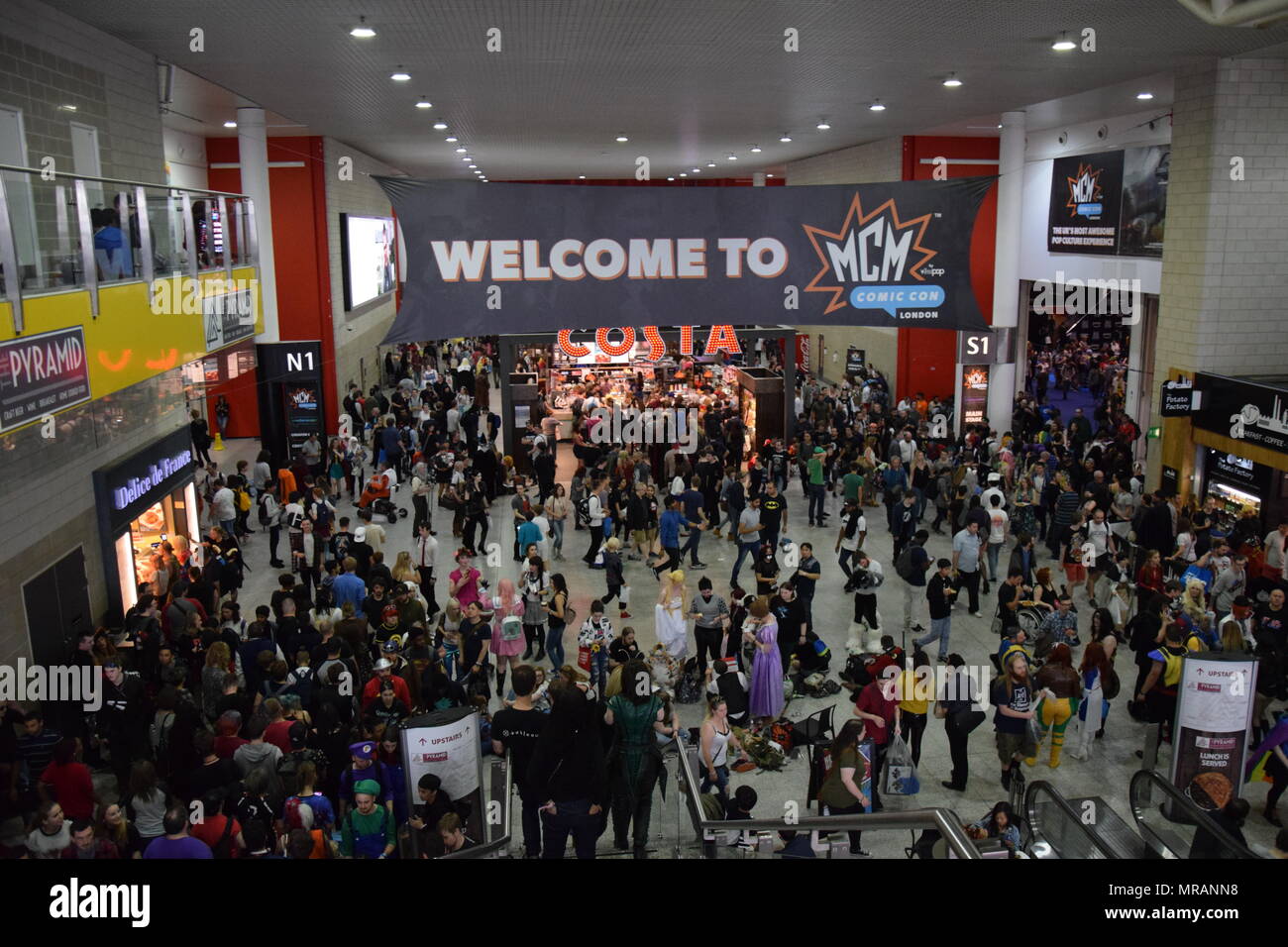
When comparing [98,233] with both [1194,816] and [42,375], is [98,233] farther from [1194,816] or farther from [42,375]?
[1194,816]

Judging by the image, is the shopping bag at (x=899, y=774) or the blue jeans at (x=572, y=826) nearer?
the blue jeans at (x=572, y=826)

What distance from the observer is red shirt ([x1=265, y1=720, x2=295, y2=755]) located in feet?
27.1

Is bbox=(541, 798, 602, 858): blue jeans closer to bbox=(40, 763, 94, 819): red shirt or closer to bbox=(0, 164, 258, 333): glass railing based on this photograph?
bbox=(40, 763, 94, 819): red shirt

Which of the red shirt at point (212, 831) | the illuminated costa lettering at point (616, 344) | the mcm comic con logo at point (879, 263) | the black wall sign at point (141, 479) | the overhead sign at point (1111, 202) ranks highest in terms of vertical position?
the overhead sign at point (1111, 202)

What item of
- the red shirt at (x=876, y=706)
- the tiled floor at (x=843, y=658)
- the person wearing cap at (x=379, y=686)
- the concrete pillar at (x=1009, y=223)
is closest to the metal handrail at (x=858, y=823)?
the tiled floor at (x=843, y=658)

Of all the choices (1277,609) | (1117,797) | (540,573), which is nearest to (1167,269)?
(1277,609)

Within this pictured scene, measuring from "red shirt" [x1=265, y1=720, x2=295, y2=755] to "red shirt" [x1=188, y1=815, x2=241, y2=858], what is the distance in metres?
1.17

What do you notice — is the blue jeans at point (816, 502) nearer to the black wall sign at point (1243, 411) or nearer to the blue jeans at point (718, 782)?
the black wall sign at point (1243, 411)

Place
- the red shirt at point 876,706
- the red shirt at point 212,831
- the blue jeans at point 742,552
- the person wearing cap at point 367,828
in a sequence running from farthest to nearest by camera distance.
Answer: the blue jeans at point 742,552 < the red shirt at point 876,706 < the person wearing cap at point 367,828 < the red shirt at point 212,831

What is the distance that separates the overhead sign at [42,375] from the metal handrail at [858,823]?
559cm

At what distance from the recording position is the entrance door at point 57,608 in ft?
34.4

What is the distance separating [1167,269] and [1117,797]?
390 inches

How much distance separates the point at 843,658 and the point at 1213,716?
4.54 m

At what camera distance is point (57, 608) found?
433 inches
